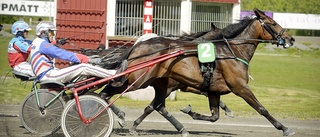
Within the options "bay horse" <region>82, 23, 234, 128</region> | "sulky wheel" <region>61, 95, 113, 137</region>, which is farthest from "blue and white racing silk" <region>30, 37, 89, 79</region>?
"bay horse" <region>82, 23, 234, 128</region>

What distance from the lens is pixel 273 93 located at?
2089 cm

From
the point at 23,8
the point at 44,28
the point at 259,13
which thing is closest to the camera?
the point at 44,28

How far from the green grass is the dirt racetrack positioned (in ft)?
4.08

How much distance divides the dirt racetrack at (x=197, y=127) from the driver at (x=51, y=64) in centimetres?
105

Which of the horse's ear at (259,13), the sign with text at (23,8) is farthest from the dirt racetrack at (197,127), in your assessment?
the sign with text at (23,8)

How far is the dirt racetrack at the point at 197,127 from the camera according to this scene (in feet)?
36.7

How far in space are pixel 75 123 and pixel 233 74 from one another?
108 inches

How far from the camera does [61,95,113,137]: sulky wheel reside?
374 inches

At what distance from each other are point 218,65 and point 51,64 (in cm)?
263

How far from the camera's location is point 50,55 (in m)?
9.87

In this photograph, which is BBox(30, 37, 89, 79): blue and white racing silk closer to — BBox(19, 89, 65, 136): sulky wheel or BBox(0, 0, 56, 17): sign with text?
BBox(19, 89, 65, 136): sulky wheel

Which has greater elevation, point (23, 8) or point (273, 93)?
point (23, 8)

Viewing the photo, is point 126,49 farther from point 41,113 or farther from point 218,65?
point 41,113

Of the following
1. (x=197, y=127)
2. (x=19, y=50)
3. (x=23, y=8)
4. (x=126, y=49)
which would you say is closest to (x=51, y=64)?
(x=19, y=50)
